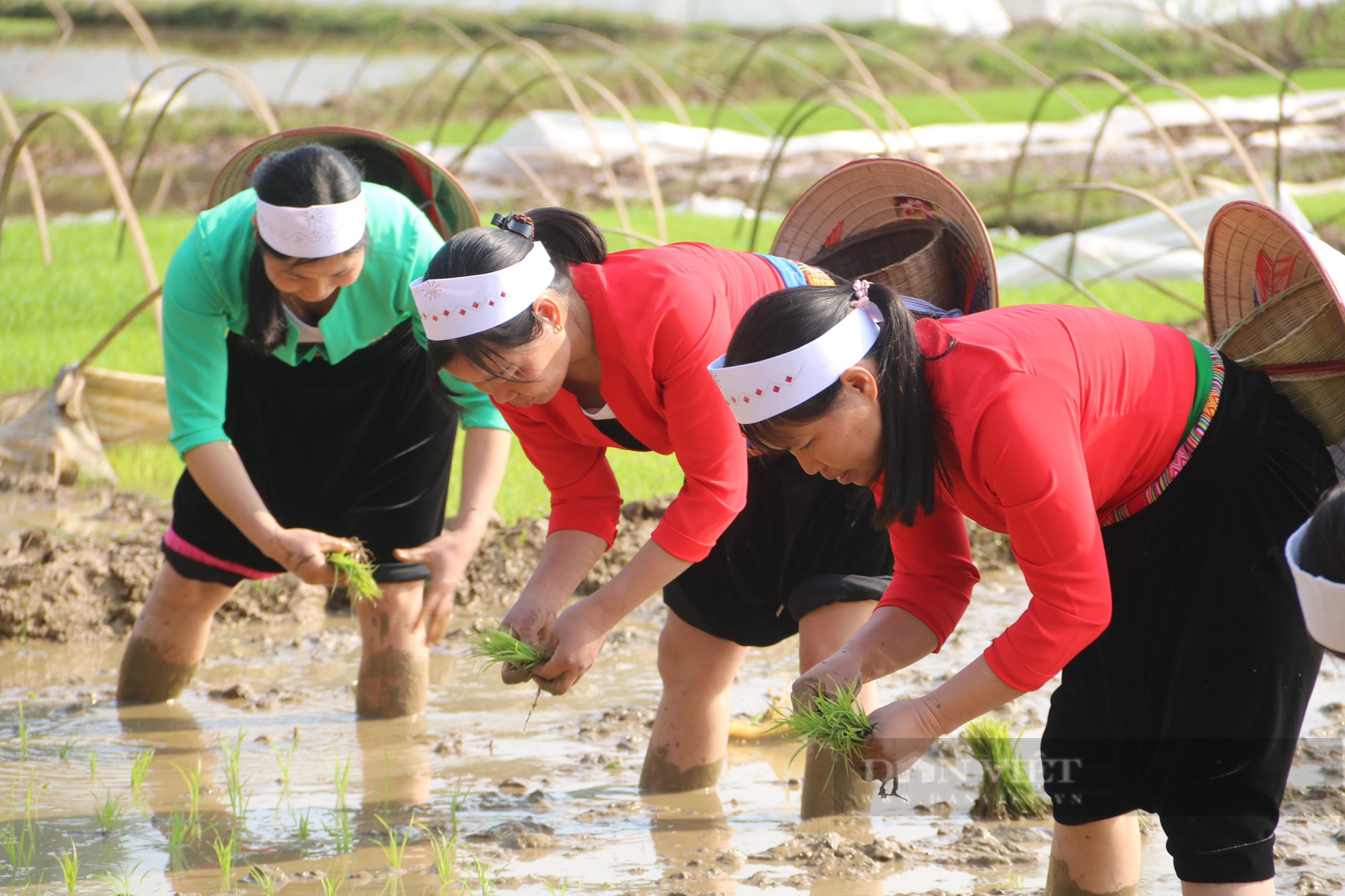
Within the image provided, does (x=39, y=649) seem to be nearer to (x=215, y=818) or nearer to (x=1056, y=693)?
(x=215, y=818)

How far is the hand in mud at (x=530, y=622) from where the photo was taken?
249cm

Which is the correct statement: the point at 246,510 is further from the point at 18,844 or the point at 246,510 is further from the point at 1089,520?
the point at 1089,520

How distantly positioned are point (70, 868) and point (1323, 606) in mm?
2364

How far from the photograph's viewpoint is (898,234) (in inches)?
117

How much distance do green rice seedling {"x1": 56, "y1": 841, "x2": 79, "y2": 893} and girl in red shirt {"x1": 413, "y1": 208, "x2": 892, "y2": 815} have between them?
1.00m

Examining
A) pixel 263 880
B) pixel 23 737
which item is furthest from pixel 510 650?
pixel 23 737

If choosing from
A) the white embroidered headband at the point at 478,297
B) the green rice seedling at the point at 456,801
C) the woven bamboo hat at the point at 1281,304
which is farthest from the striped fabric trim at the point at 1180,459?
the green rice seedling at the point at 456,801

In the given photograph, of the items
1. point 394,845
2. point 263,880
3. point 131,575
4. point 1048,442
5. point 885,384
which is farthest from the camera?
point 131,575

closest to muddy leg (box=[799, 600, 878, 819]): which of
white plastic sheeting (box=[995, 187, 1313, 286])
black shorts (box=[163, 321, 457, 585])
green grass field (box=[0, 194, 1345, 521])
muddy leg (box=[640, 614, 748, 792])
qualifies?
muddy leg (box=[640, 614, 748, 792])

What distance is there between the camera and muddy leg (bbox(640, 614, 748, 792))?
2.95 metres

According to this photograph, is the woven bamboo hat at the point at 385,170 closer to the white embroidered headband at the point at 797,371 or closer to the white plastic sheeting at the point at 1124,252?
the white embroidered headband at the point at 797,371

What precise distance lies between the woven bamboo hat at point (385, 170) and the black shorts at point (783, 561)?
1223 mm

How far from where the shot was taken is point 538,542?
15.6ft

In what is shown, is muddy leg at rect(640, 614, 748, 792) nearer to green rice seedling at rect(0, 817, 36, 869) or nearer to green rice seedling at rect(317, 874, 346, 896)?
green rice seedling at rect(317, 874, 346, 896)
